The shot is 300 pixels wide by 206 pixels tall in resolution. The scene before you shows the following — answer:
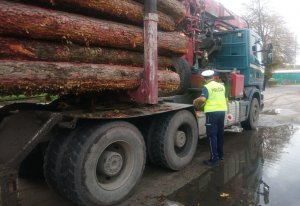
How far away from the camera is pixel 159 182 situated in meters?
4.91

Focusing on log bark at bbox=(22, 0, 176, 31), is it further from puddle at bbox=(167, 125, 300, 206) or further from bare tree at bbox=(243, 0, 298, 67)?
bare tree at bbox=(243, 0, 298, 67)

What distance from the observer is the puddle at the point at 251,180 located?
4273 mm

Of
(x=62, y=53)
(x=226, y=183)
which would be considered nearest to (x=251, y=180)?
(x=226, y=183)

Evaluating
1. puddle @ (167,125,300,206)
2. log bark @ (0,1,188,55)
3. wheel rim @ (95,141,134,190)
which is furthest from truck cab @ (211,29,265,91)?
wheel rim @ (95,141,134,190)

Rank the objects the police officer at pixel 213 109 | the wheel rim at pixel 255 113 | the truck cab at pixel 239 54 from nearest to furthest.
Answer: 1. the police officer at pixel 213 109
2. the truck cab at pixel 239 54
3. the wheel rim at pixel 255 113

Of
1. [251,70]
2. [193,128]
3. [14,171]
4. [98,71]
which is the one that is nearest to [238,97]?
[251,70]

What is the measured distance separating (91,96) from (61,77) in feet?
4.14

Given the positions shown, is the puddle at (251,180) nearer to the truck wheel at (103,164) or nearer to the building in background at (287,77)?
the truck wheel at (103,164)

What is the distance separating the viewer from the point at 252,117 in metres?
8.98

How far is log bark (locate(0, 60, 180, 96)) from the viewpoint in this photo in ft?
10.8

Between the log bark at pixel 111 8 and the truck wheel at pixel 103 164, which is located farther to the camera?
the log bark at pixel 111 8

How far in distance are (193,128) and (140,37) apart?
193 centimetres

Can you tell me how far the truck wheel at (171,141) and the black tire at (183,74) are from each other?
1171 mm

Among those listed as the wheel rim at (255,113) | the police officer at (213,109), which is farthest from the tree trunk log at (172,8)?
the wheel rim at (255,113)
